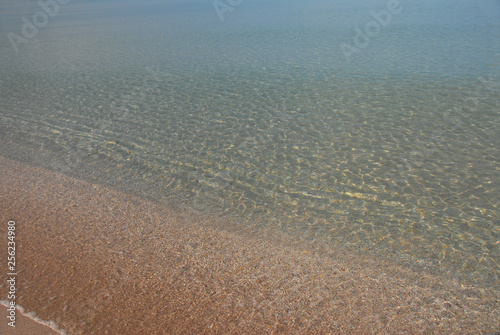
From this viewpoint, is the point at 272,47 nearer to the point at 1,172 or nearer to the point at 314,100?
the point at 314,100

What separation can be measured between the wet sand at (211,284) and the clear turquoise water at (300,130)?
427mm

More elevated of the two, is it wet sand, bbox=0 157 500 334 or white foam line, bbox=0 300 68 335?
white foam line, bbox=0 300 68 335

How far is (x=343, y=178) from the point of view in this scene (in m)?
5.84

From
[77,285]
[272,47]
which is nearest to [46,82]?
[272,47]

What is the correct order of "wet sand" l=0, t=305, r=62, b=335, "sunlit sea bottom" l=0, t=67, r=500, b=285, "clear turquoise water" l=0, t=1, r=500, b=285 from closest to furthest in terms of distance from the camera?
"wet sand" l=0, t=305, r=62, b=335 → "sunlit sea bottom" l=0, t=67, r=500, b=285 → "clear turquoise water" l=0, t=1, r=500, b=285

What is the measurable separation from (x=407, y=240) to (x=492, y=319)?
125cm

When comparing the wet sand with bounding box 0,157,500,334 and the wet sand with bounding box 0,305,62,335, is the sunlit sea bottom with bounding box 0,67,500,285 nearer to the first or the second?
the wet sand with bounding box 0,157,500,334

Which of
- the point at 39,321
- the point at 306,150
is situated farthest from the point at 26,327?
the point at 306,150

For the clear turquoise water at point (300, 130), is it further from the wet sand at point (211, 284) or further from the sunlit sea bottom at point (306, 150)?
the wet sand at point (211, 284)

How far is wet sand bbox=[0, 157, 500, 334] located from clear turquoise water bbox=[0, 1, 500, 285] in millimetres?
427

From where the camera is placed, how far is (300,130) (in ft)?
24.7

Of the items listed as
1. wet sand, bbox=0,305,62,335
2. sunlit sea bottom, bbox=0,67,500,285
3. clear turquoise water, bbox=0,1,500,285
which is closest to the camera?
wet sand, bbox=0,305,62,335

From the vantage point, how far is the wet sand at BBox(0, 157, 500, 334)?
3.35 m

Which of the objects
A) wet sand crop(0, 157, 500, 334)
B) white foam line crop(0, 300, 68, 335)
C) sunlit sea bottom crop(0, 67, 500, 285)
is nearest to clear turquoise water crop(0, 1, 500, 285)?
sunlit sea bottom crop(0, 67, 500, 285)
